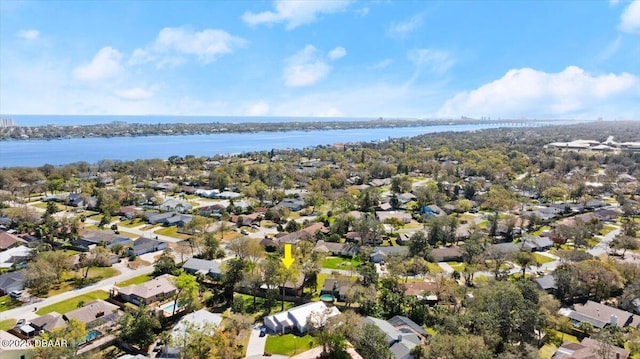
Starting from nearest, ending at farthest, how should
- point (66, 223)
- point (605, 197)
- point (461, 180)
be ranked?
point (66, 223), point (605, 197), point (461, 180)

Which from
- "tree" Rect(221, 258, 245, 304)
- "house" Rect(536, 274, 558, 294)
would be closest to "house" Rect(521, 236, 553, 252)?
"house" Rect(536, 274, 558, 294)

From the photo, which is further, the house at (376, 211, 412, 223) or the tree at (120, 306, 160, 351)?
the house at (376, 211, 412, 223)

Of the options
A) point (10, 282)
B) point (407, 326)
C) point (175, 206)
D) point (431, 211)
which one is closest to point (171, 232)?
point (175, 206)

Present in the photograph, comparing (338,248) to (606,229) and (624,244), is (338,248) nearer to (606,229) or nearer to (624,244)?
(624,244)

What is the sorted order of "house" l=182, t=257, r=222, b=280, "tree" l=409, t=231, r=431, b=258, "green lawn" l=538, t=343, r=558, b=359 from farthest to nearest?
"tree" l=409, t=231, r=431, b=258 < "house" l=182, t=257, r=222, b=280 < "green lawn" l=538, t=343, r=558, b=359

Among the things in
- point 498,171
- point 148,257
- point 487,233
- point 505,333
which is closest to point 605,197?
point 498,171

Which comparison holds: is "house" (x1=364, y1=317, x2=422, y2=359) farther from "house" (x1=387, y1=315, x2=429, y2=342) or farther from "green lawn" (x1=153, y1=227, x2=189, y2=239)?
"green lawn" (x1=153, y1=227, x2=189, y2=239)

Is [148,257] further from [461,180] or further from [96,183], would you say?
[461,180]
